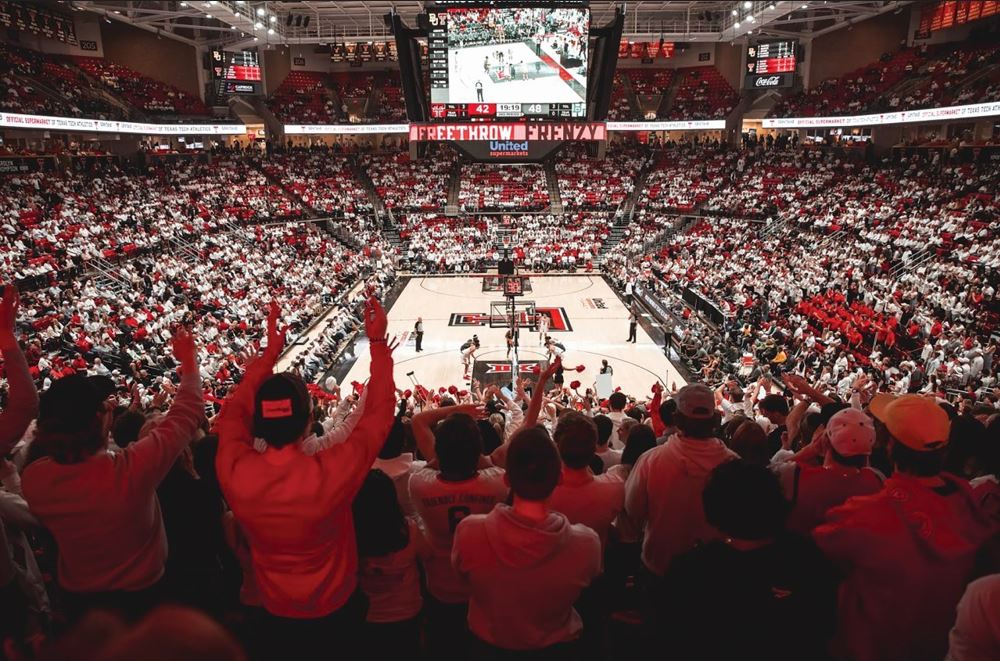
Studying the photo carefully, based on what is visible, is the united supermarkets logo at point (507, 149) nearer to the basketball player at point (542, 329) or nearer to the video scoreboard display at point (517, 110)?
the video scoreboard display at point (517, 110)

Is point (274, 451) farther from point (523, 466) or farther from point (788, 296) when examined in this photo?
point (788, 296)

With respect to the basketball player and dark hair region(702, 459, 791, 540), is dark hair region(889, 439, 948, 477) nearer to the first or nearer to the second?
dark hair region(702, 459, 791, 540)

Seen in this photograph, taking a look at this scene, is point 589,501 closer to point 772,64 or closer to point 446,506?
point 446,506

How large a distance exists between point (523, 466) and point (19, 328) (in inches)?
635

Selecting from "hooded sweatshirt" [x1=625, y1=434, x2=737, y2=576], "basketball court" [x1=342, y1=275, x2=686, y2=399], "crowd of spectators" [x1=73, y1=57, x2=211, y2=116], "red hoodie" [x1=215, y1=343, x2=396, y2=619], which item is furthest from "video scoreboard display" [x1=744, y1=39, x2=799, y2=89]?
"red hoodie" [x1=215, y1=343, x2=396, y2=619]

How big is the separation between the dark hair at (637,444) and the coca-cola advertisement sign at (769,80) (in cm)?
3473

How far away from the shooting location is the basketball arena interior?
7.13ft

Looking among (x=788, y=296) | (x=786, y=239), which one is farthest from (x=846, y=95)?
(x=788, y=296)

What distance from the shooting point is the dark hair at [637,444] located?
11.8 feet

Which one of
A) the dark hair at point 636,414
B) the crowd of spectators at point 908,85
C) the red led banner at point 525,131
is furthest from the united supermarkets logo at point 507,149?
the dark hair at point 636,414

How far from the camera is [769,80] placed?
33.1m

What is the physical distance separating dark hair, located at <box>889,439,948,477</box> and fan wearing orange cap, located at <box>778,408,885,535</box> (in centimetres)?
28

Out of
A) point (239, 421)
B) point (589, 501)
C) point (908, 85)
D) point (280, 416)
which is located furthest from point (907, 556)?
point (908, 85)

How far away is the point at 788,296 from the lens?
59.9ft
